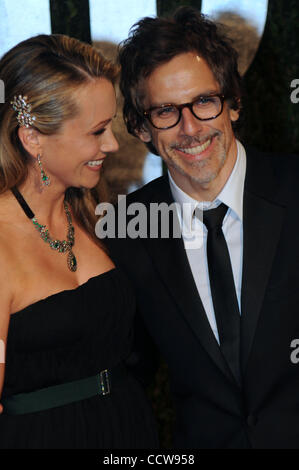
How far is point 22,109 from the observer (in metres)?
1.77

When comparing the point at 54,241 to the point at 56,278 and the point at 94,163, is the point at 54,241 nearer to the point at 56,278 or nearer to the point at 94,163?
the point at 56,278

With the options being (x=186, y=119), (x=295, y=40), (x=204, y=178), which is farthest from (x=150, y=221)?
(x=295, y=40)

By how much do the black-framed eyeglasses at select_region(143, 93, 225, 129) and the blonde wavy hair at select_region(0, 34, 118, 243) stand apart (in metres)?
0.21

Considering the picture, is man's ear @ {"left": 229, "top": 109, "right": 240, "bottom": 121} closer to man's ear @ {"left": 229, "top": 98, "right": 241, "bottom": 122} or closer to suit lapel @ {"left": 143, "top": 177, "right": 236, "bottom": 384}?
man's ear @ {"left": 229, "top": 98, "right": 241, "bottom": 122}

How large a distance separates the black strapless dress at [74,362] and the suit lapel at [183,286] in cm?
15

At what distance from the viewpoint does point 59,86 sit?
5.75 feet

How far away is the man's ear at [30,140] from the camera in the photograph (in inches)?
70.7

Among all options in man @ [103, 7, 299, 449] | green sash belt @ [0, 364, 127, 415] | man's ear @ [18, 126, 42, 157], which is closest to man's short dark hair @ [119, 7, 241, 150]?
man @ [103, 7, 299, 449]

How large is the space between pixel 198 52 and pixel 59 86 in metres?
0.53

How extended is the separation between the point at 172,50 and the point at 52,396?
116 cm

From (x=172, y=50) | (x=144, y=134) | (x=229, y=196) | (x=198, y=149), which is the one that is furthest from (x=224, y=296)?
(x=172, y=50)

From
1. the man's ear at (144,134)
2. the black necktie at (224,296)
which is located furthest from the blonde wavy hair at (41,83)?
the black necktie at (224,296)

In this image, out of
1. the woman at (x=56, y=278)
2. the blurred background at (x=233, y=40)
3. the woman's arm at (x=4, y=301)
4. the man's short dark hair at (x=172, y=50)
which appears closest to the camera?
the woman's arm at (x=4, y=301)

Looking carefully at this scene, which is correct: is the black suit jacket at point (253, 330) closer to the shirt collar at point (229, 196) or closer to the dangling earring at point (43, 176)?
the shirt collar at point (229, 196)
